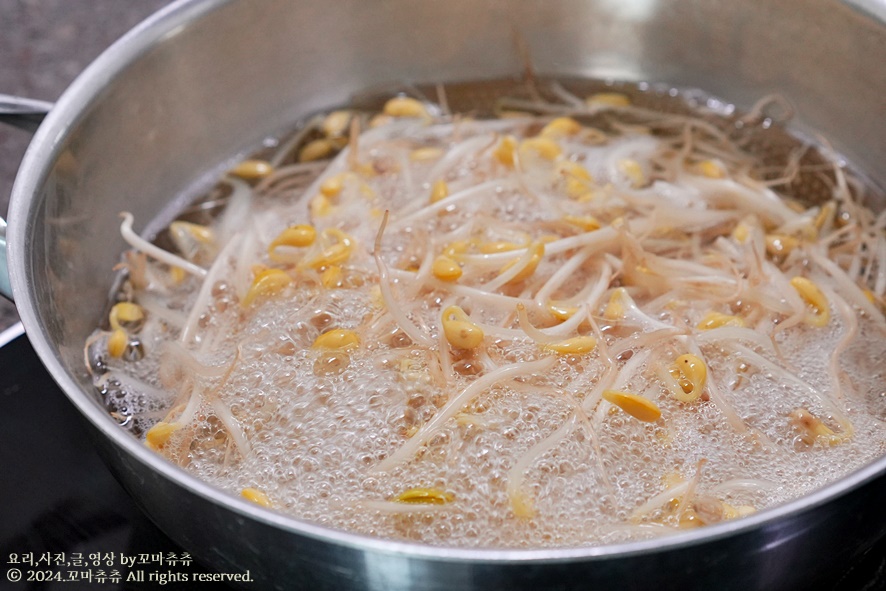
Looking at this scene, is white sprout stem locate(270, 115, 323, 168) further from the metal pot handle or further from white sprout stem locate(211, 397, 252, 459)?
white sprout stem locate(211, 397, 252, 459)

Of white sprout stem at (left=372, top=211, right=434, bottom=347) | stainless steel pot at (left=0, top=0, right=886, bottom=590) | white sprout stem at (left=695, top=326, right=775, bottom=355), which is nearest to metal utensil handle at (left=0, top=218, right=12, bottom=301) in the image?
stainless steel pot at (left=0, top=0, right=886, bottom=590)

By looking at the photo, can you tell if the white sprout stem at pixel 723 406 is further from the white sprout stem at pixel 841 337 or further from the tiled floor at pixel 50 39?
Answer: the tiled floor at pixel 50 39

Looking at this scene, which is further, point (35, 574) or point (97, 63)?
point (97, 63)

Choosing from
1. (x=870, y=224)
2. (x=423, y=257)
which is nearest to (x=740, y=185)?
(x=870, y=224)

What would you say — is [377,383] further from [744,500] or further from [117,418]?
[744,500]

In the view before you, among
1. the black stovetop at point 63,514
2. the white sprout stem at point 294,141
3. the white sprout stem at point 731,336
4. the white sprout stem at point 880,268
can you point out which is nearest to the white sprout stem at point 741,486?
the black stovetop at point 63,514

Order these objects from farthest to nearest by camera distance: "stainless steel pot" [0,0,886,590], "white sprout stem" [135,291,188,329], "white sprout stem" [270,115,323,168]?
"white sprout stem" [270,115,323,168] < "white sprout stem" [135,291,188,329] < "stainless steel pot" [0,0,886,590]

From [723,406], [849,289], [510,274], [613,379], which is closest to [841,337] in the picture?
[849,289]
